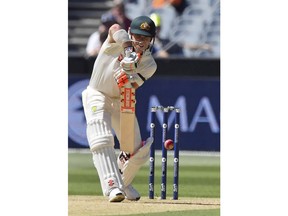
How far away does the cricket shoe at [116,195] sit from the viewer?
22.9ft

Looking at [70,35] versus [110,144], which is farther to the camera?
[70,35]

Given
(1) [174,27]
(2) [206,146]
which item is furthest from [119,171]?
(1) [174,27]

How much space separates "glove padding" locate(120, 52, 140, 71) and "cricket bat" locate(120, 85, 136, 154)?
18 centimetres

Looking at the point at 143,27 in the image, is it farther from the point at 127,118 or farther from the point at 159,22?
the point at 159,22

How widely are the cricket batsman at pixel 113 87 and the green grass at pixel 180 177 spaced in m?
1.06

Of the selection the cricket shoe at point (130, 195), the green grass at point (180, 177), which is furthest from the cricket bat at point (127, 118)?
the green grass at point (180, 177)

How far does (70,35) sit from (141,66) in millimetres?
8443

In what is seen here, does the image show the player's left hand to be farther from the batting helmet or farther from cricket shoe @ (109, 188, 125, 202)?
cricket shoe @ (109, 188, 125, 202)

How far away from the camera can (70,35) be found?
15.4 m

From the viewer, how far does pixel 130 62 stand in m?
6.88

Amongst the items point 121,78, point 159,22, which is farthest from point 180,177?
point 159,22

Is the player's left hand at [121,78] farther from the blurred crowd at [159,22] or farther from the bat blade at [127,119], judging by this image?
the blurred crowd at [159,22]

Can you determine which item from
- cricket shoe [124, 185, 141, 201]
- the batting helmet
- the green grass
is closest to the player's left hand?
the batting helmet
